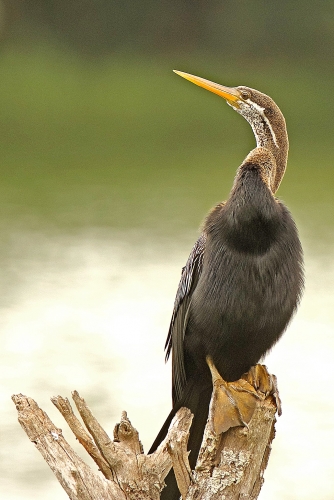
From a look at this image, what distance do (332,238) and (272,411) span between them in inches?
330

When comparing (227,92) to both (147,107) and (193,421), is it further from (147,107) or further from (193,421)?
(147,107)

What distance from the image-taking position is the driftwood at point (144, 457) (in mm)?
4008

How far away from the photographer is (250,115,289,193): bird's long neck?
4.91 m

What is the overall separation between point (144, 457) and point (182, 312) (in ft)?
3.21

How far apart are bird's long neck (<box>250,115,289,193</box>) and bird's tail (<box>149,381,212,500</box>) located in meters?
1.00

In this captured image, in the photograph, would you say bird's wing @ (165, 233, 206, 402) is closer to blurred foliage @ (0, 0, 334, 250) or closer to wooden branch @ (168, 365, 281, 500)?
wooden branch @ (168, 365, 281, 500)

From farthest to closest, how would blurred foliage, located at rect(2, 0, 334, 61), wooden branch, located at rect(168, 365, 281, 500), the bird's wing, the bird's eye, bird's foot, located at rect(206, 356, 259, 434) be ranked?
blurred foliage, located at rect(2, 0, 334, 61)
the bird's eye
the bird's wing
bird's foot, located at rect(206, 356, 259, 434)
wooden branch, located at rect(168, 365, 281, 500)

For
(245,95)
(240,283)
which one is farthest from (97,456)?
(245,95)

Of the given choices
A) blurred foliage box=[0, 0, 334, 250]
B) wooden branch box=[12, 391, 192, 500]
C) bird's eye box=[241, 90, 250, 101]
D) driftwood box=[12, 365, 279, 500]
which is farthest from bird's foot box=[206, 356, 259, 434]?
blurred foliage box=[0, 0, 334, 250]

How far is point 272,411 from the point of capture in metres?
4.29

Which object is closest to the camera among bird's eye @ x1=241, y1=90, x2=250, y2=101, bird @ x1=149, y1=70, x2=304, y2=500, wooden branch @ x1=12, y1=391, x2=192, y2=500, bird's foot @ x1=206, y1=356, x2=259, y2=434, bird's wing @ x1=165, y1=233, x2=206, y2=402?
wooden branch @ x1=12, y1=391, x2=192, y2=500

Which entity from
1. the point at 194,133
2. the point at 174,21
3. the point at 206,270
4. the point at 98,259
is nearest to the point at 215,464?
the point at 206,270

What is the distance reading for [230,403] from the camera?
14.2 feet

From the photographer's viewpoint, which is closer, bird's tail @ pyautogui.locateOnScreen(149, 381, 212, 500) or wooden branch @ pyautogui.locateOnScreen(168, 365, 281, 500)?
wooden branch @ pyautogui.locateOnScreen(168, 365, 281, 500)
